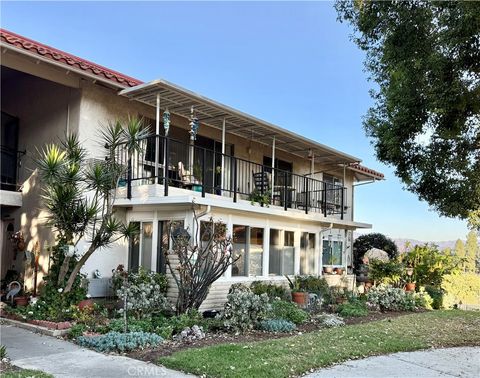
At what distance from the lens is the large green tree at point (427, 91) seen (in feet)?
25.5

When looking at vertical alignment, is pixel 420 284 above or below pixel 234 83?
below

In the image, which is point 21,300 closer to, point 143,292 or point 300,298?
point 143,292

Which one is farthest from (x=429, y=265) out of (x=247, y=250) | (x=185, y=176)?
(x=185, y=176)

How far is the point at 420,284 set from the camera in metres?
16.9

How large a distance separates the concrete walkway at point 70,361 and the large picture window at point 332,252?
11.2m

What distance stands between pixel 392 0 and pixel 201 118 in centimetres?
622

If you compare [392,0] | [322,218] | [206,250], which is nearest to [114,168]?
[206,250]

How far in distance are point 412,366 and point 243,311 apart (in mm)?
3202

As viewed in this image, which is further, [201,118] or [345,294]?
[345,294]

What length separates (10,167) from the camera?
12.9 meters

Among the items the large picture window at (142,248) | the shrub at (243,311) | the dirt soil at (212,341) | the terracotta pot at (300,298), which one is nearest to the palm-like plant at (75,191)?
the large picture window at (142,248)

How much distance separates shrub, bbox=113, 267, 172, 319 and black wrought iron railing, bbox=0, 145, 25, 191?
4530 millimetres

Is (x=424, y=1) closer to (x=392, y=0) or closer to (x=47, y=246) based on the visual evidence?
(x=392, y=0)

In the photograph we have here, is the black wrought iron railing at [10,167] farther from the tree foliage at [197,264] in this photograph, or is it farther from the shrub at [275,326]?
the shrub at [275,326]
